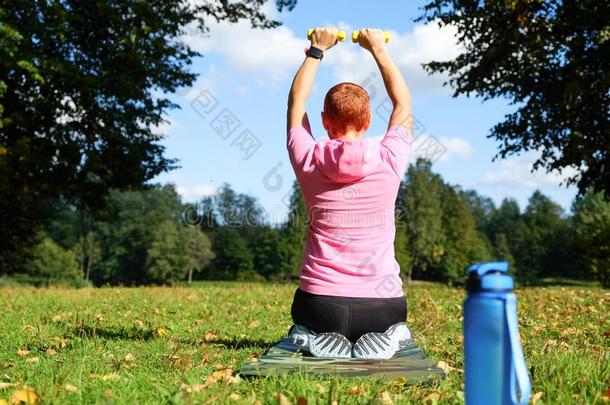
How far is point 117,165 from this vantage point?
63.0ft

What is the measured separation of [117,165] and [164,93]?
2.75 meters

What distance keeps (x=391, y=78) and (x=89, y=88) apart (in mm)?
14046

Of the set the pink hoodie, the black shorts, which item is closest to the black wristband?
the pink hoodie

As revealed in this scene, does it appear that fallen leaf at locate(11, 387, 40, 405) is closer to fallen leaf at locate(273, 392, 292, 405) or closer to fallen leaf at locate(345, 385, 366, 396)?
fallen leaf at locate(273, 392, 292, 405)

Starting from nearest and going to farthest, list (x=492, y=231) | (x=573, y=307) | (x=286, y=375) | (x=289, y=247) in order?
(x=286, y=375) < (x=573, y=307) < (x=289, y=247) < (x=492, y=231)

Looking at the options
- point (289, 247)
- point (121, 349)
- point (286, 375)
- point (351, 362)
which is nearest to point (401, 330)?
point (351, 362)

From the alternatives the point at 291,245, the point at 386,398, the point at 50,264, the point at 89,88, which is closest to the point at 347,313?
the point at 386,398

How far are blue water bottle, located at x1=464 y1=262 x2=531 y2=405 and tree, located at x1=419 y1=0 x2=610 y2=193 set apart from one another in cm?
1448

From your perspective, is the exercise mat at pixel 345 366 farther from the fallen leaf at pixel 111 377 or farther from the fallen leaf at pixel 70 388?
the fallen leaf at pixel 70 388

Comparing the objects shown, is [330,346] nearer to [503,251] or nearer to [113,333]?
[113,333]

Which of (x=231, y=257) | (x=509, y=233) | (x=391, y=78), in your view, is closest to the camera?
(x=391, y=78)

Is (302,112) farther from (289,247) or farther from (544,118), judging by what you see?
(289,247)

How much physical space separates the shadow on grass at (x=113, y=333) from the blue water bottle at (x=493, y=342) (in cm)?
445

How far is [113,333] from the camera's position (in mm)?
6352
